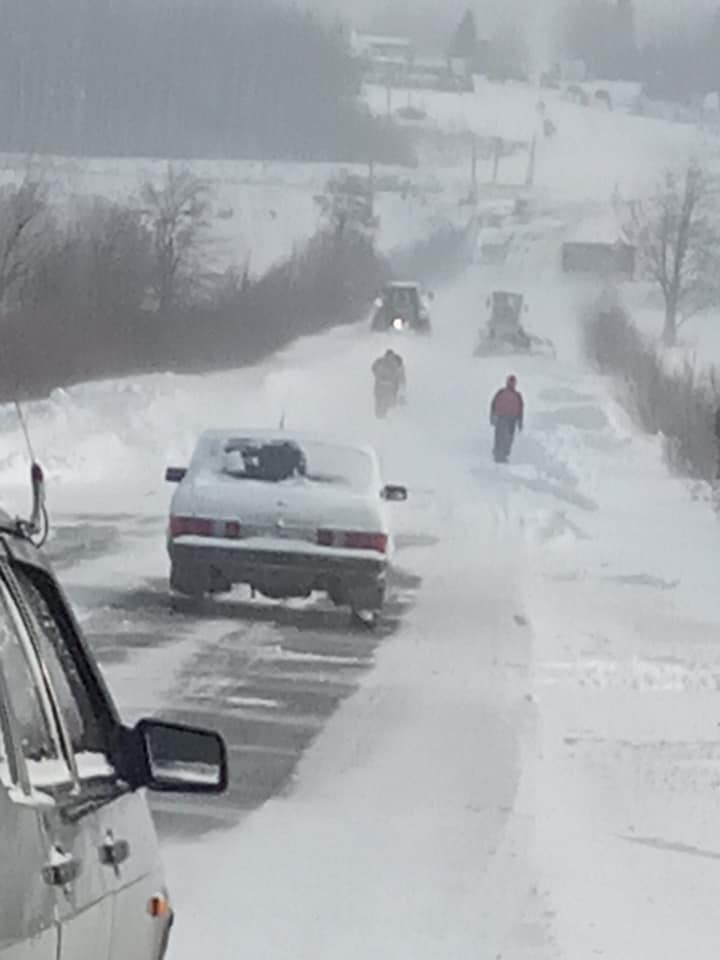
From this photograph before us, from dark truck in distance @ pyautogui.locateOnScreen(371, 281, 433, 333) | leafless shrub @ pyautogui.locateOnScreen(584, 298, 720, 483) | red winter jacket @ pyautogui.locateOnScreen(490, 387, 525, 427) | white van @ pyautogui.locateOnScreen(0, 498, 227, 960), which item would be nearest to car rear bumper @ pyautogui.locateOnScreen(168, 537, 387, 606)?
white van @ pyautogui.locateOnScreen(0, 498, 227, 960)

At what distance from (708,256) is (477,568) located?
8316 cm

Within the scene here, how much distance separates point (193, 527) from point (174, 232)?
2004 inches

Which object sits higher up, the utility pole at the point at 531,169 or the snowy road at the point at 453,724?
the snowy road at the point at 453,724

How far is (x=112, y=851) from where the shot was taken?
4.32 metres

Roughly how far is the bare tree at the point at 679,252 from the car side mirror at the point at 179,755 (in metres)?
84.3

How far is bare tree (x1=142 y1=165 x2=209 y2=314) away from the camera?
5869 centimetres

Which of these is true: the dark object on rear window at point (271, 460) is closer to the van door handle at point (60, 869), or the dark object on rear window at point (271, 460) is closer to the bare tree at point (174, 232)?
the van door handle at point (60, 869)

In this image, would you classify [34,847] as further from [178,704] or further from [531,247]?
[531,247]

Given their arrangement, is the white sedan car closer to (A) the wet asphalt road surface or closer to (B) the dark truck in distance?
(A) the wet asphalt road surface

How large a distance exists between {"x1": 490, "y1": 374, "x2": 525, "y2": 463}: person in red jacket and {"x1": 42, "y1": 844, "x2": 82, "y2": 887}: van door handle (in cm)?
3120

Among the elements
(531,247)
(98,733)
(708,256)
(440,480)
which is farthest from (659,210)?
(98,733)

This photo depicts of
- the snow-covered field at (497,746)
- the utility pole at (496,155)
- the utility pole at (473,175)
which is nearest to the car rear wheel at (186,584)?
the snow-covered field at (497,746)

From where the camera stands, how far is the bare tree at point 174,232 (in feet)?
193

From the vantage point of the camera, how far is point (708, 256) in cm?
10256
